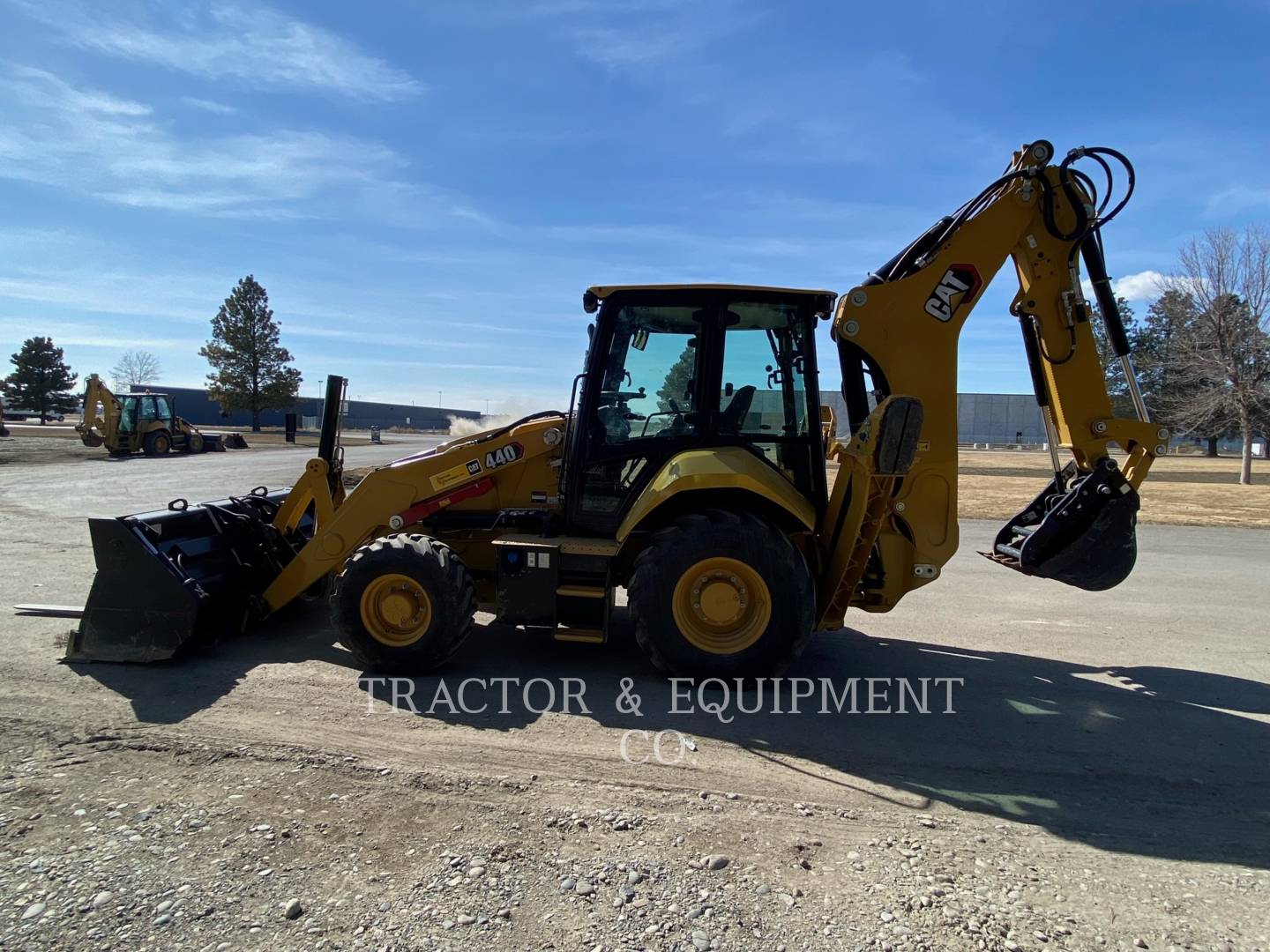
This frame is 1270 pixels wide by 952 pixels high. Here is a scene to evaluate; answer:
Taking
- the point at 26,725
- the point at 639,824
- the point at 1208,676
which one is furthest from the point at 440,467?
the point at 1208,676

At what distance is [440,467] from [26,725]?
A: 2.85 meters

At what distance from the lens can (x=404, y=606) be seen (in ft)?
16.8

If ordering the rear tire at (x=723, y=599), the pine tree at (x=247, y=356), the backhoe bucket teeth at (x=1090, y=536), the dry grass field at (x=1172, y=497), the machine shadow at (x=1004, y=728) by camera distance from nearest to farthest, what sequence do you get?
the machine shadow at (x=1004, y=728) → the rear tire at (x=723, y=599) → the backhoe bucket teeth at (x=1090, y=536) → the dry grass field at (x=1172, y=497) → the pine tree at (x=247, y=356)

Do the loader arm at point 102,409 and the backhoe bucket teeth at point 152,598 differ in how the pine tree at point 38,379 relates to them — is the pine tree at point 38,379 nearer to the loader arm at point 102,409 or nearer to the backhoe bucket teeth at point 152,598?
the loader arm at point 102,409

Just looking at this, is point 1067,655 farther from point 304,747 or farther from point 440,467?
point 304,747

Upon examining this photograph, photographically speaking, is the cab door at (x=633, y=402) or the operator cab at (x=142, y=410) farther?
the operator cab at (x=142, y=410)

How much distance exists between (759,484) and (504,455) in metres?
2.08

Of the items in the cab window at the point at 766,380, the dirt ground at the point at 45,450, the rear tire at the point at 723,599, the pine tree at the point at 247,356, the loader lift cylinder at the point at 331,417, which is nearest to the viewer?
the rear tire at the point at 723,599

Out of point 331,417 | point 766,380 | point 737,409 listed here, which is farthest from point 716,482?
point 331,417

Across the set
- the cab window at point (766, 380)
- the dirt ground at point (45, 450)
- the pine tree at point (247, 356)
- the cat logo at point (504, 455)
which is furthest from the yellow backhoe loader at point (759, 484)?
the pine tree at point (247, 356)

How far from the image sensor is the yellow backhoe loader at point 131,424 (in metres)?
29.3

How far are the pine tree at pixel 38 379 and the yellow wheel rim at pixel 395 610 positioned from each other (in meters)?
76.0

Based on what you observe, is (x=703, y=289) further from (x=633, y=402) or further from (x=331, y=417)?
(x=331, y=417)

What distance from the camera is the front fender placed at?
4.79 m
